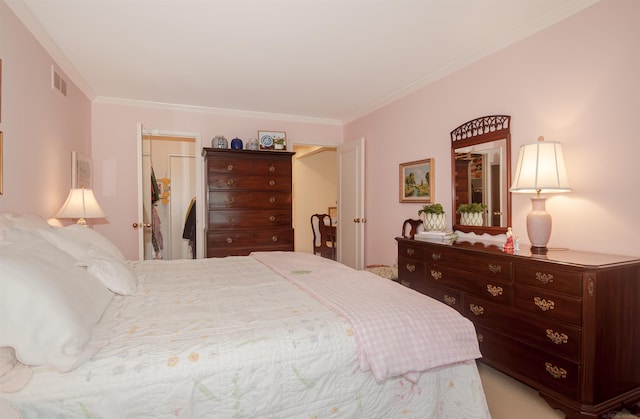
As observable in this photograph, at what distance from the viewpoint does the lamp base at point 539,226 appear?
2168 millimetres

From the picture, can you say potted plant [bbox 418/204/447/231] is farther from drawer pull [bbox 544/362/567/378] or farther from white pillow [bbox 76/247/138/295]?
white pillow [bbox 76/247/138/295]

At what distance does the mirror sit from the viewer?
2.69m

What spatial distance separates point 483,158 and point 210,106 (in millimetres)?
3284

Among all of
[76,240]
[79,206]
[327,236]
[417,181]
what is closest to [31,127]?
[79,206]

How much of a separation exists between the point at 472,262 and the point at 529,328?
54cm

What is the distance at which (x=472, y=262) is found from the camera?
A: 2.45 metres

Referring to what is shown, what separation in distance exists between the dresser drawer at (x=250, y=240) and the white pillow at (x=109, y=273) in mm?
2121

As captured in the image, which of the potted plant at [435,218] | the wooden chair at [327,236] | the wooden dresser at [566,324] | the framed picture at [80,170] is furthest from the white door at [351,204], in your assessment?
the framed picture at [80,170]

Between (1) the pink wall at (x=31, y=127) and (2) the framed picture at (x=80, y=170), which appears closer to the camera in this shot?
(1) the pink wall at (x=31, y=127)

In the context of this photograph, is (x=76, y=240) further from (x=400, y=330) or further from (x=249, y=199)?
(x=249, y=199)

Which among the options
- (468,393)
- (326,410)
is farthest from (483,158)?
(326,410)

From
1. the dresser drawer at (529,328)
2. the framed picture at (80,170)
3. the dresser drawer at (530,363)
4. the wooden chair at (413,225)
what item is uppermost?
the framed picture at (80,170)

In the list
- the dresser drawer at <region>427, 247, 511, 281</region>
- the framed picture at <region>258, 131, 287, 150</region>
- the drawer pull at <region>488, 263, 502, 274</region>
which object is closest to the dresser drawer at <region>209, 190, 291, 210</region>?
the framed picture at <region>258, 131, 287, 150</region>

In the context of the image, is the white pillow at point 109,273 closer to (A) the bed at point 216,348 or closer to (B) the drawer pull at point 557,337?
(A) the bed at point 216,348
